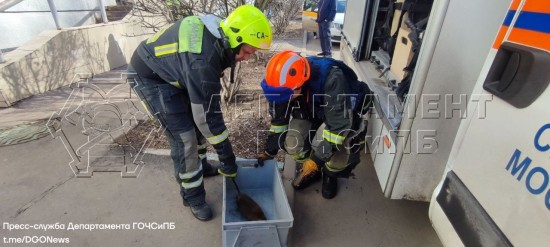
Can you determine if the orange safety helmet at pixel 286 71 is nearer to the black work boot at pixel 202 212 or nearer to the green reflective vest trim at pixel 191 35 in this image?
the green reflective vest trim at pixel 191 35

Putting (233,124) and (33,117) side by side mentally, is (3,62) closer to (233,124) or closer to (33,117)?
(33,117)

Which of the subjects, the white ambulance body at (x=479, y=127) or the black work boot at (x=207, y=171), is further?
the black work boot at (x=207, y=171)

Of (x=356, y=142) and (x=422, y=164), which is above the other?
(x=422, y=164)

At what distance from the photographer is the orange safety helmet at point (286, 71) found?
1972 millimetres

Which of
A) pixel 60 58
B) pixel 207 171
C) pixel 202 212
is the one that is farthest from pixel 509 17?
pixel 60 58

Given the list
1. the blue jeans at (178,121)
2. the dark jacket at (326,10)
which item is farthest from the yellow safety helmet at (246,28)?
the dark jacket at (326,10)

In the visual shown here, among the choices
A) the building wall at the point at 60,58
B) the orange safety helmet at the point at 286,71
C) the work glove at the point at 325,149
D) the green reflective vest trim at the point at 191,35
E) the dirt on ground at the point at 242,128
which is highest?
the green reflective vest trim at the point at 191,35

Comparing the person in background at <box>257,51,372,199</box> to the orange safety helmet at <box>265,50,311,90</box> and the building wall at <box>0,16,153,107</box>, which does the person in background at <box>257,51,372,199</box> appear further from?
the building wall at <box>0,16,153,107</box>

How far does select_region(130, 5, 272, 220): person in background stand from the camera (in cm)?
188

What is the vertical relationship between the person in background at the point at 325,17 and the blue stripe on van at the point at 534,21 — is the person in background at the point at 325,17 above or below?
below

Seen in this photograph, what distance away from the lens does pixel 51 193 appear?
2639 mm

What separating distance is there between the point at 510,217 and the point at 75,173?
11.2ft

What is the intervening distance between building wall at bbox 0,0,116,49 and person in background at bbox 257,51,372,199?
5.56 metres

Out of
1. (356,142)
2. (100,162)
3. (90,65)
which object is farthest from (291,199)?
(90,65)
